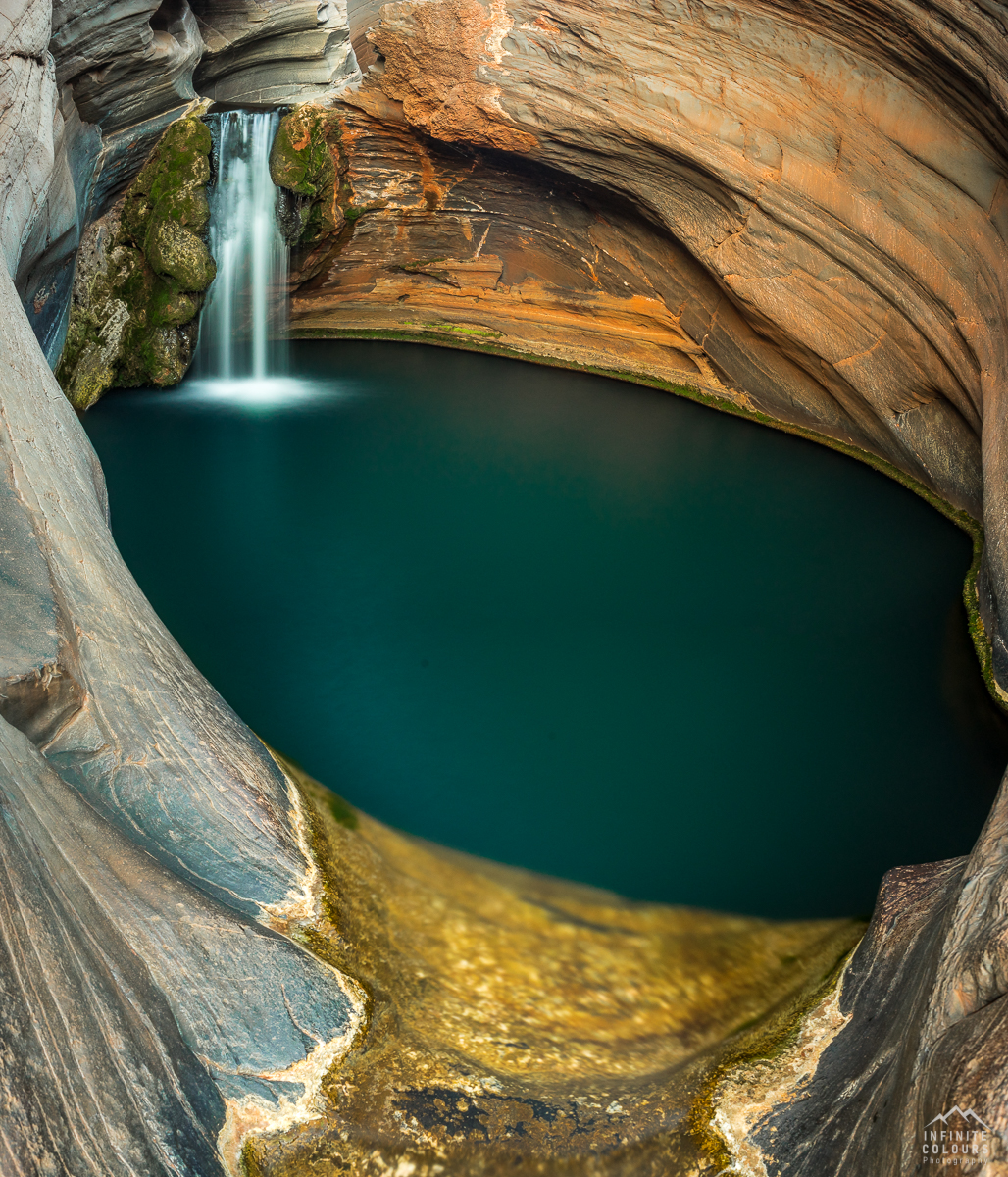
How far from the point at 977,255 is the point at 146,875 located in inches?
293

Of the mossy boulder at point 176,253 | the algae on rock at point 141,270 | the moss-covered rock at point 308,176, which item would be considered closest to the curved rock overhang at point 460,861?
the algae on rock at point 141,270

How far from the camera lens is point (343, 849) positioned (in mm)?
4352

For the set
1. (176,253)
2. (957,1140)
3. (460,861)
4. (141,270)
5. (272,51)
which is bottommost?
(957,1140)

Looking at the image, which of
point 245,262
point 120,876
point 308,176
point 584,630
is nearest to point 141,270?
point 245,262

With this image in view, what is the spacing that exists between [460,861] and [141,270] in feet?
28.1

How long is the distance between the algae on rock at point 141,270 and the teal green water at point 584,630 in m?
0.51

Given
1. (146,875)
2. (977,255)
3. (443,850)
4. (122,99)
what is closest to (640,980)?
(443,850)

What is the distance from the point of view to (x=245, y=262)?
11047 millimetres

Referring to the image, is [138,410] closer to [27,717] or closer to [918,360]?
[27,717]

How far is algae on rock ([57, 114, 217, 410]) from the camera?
389 inches

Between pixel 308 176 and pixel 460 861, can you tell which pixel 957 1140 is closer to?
pixel 460 861

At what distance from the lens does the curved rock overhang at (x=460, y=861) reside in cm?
259

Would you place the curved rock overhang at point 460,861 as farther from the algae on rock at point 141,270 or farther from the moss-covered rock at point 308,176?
the moss-covered rock at point 308,176

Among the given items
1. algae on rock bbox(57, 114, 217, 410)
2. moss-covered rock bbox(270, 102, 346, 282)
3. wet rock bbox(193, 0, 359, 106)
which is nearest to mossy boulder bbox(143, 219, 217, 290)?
algae on rock bbox(57, 114, 217, 410)
